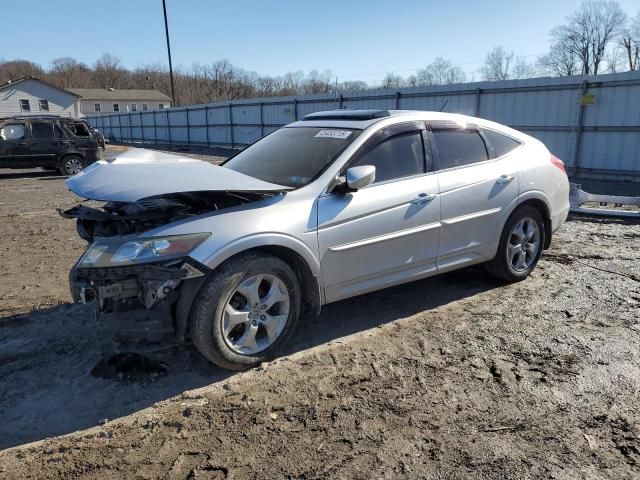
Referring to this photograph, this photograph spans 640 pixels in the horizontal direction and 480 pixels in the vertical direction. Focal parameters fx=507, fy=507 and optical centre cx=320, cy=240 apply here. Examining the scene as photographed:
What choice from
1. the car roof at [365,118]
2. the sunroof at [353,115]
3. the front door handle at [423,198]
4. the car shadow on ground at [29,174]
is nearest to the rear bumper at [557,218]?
the car roof at [365,118]

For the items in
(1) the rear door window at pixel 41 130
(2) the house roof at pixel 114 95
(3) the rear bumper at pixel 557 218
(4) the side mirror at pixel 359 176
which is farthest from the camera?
(2) the house roof at pixel 114 95

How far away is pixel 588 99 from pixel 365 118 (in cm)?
1063

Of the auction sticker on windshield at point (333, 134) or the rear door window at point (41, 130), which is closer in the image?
the auction sticker on windshield at point (333, 134)

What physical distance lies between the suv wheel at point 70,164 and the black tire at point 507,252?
1514cm

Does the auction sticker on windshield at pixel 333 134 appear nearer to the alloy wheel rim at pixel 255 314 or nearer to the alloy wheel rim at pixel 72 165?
the alloy wheel rim at pixel 255 314

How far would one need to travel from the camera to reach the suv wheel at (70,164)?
53.7 ft

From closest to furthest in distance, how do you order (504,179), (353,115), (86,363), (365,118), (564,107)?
(86,363), (365,118), (353,115), (504,179), (564,107)

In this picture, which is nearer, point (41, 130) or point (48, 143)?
point (41, 130)

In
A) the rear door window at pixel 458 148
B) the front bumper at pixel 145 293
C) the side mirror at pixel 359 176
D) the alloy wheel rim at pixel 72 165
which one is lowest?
the alloy wheel rim at pixel 72 165

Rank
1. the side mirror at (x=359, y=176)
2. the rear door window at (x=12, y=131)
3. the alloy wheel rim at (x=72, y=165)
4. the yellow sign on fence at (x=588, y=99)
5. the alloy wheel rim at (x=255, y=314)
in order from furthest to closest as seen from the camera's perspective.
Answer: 1. the alloy wheel rim at (x=72, y=165)
2. the rear door window at (x=12, y=131)
3. the yellow sign on fence at (x=588, y=99)
4. the side mirror at (x=359, y=176)
5. the alloy wheel rim at (x=255, y=314)

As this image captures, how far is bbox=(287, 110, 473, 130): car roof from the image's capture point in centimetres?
435

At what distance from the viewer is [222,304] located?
330 cm

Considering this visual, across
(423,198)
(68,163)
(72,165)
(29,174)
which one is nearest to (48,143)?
(68,163)

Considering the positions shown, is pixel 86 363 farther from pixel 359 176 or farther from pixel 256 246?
pixel 359 176
